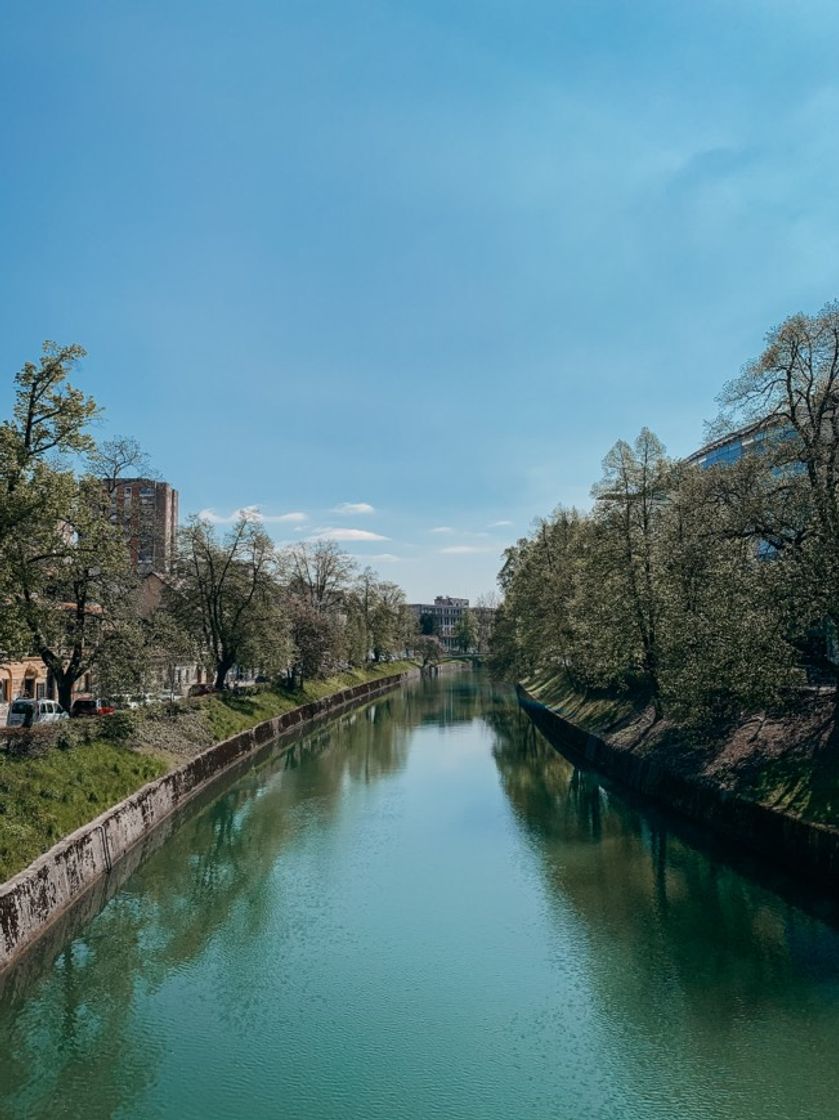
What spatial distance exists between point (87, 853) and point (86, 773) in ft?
11.5

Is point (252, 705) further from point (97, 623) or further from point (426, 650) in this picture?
point (426, 650)

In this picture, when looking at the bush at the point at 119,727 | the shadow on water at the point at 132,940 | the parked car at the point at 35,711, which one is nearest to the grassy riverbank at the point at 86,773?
the bush at the point at 119,727

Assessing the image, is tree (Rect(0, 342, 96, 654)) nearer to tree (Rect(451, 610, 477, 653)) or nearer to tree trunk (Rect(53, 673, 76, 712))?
tree trunk (Rect(53, 673, 76, 712))

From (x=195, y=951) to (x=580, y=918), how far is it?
7.66m

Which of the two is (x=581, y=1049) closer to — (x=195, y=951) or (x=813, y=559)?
(x=195, y=951)

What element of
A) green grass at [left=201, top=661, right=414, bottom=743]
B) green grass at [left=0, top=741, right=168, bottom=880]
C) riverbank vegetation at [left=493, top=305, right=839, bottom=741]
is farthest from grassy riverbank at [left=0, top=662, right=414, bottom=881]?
riverbank vegetation at [left=493, top=305, right=839, bottom=741]

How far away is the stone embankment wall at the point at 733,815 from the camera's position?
54.2ft

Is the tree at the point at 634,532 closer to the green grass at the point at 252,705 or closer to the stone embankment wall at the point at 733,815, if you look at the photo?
the stone embankment wall at the point at 733,815

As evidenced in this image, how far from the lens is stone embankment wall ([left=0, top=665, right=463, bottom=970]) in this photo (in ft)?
45.1

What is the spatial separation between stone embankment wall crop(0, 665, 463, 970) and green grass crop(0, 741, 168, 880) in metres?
0.29

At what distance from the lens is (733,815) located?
20578mm

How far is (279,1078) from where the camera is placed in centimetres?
1051

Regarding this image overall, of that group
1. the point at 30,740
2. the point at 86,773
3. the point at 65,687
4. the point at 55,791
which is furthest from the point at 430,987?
the point at 65,687

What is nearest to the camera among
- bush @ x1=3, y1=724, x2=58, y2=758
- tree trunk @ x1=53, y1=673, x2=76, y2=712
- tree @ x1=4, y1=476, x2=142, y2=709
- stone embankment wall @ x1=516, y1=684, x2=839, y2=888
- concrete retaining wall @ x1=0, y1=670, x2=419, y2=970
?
concrete retaining wall @ x1=0, y1=670, x2=419, y2=970
